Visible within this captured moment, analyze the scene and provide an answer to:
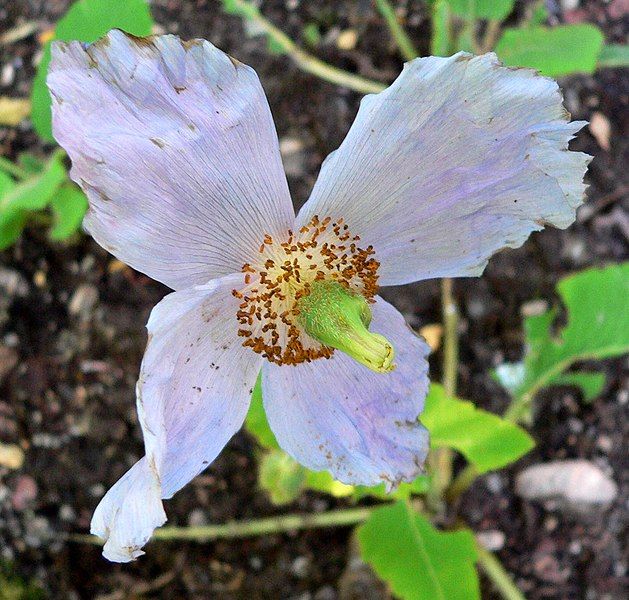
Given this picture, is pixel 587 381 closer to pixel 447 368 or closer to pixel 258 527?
pixel 447 368

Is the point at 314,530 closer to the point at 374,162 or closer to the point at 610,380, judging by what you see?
the point at 610,380

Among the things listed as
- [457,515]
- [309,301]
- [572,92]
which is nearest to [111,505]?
[309,301]

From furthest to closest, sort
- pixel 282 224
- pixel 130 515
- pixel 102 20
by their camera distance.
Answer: pixel 102 20
pixel 282 224
pixel 130 515

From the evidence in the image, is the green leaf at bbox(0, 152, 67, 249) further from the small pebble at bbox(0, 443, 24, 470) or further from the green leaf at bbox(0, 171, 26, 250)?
the small pebble at bbox(0, 443, 24, 470)

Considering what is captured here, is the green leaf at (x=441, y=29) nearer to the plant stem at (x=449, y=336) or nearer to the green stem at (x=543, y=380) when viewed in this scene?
the plant stem at (x=449, y=336)

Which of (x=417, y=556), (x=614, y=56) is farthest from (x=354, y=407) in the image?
(x=614, y=56)

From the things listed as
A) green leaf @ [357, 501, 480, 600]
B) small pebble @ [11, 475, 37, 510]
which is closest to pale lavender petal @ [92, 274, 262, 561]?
green leaf @ [357, 501, 480, 600]

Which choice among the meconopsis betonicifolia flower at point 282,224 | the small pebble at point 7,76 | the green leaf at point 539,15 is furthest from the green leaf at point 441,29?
the small pebble at point 7,76

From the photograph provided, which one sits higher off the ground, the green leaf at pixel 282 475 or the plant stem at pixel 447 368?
the green leaf at pixel 282 475
